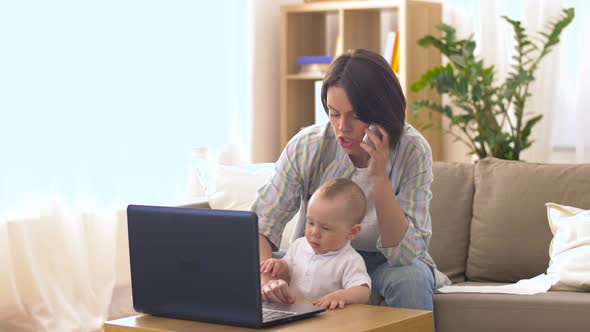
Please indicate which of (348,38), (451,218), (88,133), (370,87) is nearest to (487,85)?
(348,38)

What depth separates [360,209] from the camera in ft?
6.75

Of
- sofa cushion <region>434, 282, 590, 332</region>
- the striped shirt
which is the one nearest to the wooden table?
the striped shirt

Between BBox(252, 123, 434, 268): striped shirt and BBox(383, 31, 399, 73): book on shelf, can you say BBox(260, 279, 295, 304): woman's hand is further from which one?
BBox(383, 31, 399, 73): book on shelf

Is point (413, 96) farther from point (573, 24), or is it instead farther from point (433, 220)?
point (433, 220)

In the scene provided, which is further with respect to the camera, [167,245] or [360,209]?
[360,209]

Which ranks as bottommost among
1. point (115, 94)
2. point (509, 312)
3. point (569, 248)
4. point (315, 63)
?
point (509, 312)

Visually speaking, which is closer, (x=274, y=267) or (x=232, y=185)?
(x=274, y=267)

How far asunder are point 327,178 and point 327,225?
313mm

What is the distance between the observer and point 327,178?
7.69 feet

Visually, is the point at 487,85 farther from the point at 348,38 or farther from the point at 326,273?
the point at 326,273

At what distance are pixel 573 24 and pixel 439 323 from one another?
2.23 metres

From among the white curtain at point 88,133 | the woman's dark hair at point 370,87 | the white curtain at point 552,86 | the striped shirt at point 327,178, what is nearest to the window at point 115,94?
the white curtain at point 88,133

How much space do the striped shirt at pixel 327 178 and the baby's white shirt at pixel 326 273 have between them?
7.7 inches

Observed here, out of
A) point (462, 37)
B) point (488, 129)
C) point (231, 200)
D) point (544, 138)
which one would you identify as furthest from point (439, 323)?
point (462, 37)
